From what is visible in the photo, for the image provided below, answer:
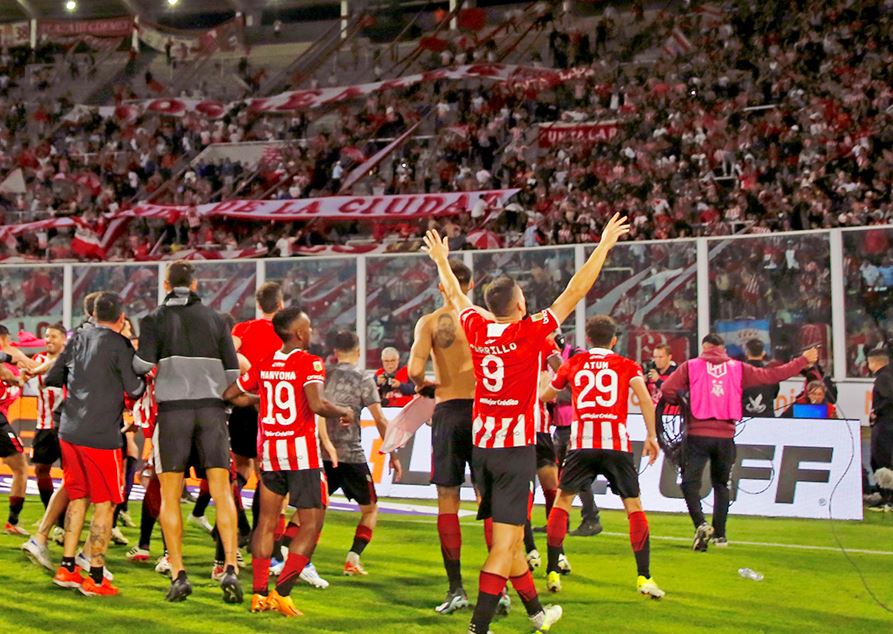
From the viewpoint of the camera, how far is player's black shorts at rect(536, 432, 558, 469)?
8.56 meters

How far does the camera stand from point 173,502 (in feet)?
23.3

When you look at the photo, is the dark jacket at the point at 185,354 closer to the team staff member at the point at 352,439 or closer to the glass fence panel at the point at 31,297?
the team staff member at the point at 352,439

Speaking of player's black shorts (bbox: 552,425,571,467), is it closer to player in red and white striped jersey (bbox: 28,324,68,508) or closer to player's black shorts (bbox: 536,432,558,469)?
player's black shorts (bbox: 536,432,558,469)

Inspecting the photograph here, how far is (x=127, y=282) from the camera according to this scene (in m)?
19.1

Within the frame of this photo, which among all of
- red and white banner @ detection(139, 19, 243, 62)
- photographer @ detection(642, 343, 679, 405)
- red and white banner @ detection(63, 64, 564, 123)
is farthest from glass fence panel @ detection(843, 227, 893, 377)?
red and white banner @ detection(139, 19, 243, 62)

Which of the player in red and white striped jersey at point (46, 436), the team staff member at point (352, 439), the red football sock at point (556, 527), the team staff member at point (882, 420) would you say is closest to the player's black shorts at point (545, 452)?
the red football sock at point (556, 527)

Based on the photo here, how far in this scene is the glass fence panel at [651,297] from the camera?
16547mm

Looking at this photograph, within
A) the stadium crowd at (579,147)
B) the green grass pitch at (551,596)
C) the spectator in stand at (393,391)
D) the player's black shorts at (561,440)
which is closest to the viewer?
the green grass pitch at (551,596)

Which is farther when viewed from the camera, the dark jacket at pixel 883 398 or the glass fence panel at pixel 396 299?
the glass fence panel at pixel 396 299

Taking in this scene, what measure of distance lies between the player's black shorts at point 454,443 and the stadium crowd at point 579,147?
13.3 meters

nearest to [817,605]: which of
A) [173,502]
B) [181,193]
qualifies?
[173,502]

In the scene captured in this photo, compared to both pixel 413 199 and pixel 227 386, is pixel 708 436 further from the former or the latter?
pixel 413 199

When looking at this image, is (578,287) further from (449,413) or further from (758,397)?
(758,397)

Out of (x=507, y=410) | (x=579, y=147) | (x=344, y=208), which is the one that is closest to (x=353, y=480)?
(x=507, y=410)
